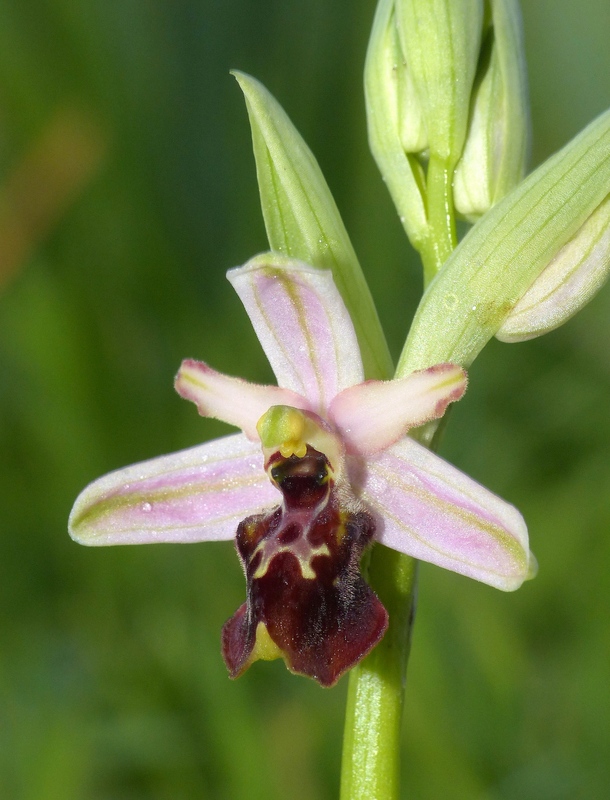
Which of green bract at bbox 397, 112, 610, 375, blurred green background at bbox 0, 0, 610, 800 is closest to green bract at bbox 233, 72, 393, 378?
green bract at bbox 397, 112, 610, 375

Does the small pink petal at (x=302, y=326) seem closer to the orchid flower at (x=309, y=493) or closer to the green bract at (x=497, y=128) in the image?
the orchid flower at (x=309, y=493)

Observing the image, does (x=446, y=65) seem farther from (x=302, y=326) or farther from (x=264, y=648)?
(x=264, y=648)

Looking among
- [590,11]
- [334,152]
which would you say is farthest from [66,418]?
[590,11]

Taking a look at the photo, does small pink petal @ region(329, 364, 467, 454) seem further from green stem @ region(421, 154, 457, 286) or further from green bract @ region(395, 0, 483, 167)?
green bract @ region(395, 0, 483, 167)

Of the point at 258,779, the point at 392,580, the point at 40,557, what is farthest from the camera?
the point at 40,557

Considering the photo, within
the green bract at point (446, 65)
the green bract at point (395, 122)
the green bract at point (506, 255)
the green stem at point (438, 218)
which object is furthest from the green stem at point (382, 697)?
the green bract at point (446, 65)

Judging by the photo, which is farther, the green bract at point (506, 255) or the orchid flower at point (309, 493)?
the green bract at point (506, 255)

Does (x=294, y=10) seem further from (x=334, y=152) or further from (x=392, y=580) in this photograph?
(x=392, y=580)

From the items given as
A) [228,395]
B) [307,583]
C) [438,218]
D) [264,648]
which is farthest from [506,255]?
[264,648]
